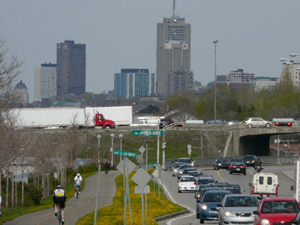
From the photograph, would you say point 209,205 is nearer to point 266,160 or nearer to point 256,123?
point 266,160

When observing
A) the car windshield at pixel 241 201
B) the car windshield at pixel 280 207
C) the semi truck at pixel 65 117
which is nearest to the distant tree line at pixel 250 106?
the semi truck at pixel 65 117

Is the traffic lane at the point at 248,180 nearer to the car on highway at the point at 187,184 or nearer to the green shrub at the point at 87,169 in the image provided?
the car on highway at the point at 187,184

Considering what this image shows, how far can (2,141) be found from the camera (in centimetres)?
2911

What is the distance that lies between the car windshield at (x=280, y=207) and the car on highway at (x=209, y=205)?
588 cm

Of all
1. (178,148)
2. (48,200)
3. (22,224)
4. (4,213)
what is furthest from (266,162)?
(22,224)

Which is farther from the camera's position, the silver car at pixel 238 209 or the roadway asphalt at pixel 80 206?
the roadway asphalt at pixel 80 206

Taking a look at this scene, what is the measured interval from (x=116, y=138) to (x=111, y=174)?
2854 centimetres

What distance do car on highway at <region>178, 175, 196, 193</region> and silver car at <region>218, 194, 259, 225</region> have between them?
23.3m

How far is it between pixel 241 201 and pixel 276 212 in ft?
12.5

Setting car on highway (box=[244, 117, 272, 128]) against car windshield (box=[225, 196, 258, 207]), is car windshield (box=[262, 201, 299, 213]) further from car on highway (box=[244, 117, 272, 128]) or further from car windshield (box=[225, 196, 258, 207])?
car on highway (box=[244, 117, 272, 128])

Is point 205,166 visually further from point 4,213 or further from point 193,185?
point 4,213

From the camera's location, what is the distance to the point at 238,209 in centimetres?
2514

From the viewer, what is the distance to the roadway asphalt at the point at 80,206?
105 feet

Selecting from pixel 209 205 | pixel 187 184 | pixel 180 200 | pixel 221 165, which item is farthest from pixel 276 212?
pixel 221 165
